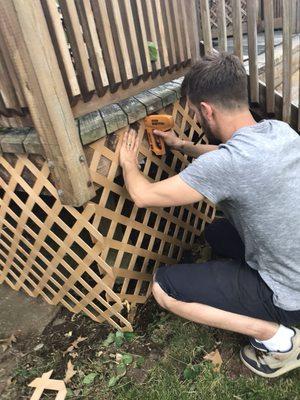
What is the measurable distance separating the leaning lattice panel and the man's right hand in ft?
0.40

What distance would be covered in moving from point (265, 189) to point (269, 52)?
134 cm

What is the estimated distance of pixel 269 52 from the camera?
8.84 ft

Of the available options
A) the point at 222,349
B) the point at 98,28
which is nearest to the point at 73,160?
the point at 98,28

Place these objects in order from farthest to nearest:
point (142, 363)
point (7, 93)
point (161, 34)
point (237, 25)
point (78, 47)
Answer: point (237, 25)
point (161, 34)
point (142, 363)
point (7, 93)
point (78, 47)

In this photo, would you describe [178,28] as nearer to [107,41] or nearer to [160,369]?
[107,41]

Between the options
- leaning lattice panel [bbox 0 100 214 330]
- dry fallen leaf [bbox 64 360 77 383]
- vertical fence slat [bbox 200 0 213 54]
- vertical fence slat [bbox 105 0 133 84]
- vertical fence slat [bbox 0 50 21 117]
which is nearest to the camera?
vertical fence slat [bbox 0 50 21 117]

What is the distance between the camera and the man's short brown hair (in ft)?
6.67

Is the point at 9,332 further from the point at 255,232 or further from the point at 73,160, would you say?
the point at 255,232

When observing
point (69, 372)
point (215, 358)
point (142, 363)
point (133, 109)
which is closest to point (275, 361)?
point (215, 358)

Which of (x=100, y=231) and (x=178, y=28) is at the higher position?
(x=178, y=28)

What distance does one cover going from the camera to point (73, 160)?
200 centimetres

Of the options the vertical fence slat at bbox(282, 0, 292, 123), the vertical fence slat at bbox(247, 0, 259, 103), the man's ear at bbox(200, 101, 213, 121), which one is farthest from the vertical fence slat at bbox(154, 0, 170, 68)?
the vertical fence slat at bbox(282, 0, 292, 123)

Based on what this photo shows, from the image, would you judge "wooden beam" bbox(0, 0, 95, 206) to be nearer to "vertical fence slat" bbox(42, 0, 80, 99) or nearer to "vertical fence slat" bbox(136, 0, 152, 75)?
"vertical fence slat" bbox(42, 0, 80, 99)

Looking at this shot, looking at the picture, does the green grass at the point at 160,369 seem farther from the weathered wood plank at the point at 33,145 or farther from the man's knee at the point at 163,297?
the weathered wood plank at the point at 33,145
